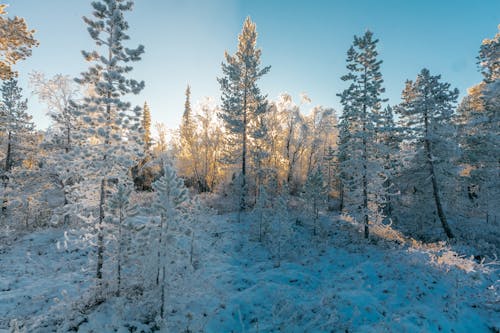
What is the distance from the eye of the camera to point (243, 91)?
82.6 ft

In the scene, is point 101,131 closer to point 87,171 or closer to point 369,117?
point 87,171

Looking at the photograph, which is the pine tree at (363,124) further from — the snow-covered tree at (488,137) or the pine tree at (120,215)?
the pine tree at (120,215)

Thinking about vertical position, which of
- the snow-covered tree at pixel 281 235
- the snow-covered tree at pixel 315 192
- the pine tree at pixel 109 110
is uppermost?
the pine tree at pixel 109 110

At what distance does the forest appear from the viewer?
8.88 meters

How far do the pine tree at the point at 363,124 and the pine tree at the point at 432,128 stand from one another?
5713mm

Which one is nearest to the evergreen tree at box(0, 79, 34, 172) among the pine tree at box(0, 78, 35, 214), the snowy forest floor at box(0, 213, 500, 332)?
the pine tree at box(0, 78, 35, 214)

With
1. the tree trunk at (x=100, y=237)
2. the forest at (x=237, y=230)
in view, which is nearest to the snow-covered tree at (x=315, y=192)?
the forest at (x=237, y=230)

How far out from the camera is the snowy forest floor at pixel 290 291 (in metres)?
8.55

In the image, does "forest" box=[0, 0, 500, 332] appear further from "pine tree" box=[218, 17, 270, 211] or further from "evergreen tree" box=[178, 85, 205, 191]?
"evergreen tree" box=[178, 85, 205, 191]

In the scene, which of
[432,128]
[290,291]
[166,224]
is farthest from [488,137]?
[166,224]

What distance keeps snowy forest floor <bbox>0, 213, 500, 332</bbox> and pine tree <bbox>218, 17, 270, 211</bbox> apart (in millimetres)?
11201

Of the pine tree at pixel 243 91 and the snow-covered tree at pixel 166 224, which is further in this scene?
the pine tree at pixel 243 91

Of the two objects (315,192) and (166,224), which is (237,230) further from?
(166,224)

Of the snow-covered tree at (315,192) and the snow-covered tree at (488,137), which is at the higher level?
the snow-covered tree at (488,137)
